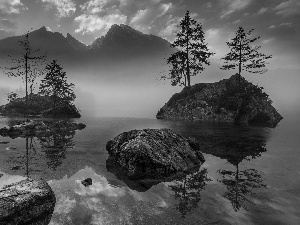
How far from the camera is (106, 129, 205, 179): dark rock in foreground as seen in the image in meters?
9.10

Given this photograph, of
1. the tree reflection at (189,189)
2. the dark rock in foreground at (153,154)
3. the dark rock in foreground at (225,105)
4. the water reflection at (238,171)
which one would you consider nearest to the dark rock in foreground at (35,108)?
the dark rock in foreground at (225,105)

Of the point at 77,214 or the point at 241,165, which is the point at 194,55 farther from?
the point at 77,214

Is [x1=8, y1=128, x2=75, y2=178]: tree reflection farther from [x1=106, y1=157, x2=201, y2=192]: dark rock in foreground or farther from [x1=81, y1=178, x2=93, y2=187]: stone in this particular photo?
[x1=106, y1=157, x2=201, y2=192]: dark rock in foreground

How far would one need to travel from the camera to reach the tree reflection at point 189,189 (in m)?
6.37

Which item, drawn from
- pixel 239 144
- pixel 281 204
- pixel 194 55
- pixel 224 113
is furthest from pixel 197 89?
pixel 281 204

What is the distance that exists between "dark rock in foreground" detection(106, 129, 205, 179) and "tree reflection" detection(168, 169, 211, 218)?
78 cm

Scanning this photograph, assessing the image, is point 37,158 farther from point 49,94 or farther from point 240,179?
point 49,94

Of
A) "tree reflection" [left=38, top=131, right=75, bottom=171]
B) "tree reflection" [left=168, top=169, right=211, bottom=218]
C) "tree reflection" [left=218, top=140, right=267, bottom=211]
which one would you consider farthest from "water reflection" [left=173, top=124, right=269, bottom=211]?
"tree reflection" [left=38, top=131, right=75, bottom=171]

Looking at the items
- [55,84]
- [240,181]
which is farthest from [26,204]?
[55,84]

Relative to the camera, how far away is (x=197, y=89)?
4494 centimetres

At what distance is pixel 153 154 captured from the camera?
377 inches

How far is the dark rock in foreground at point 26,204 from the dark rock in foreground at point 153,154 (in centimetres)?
339

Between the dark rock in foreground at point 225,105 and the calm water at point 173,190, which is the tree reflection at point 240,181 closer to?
the calm water at point 173,190

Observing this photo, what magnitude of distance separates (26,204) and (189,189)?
477cm
